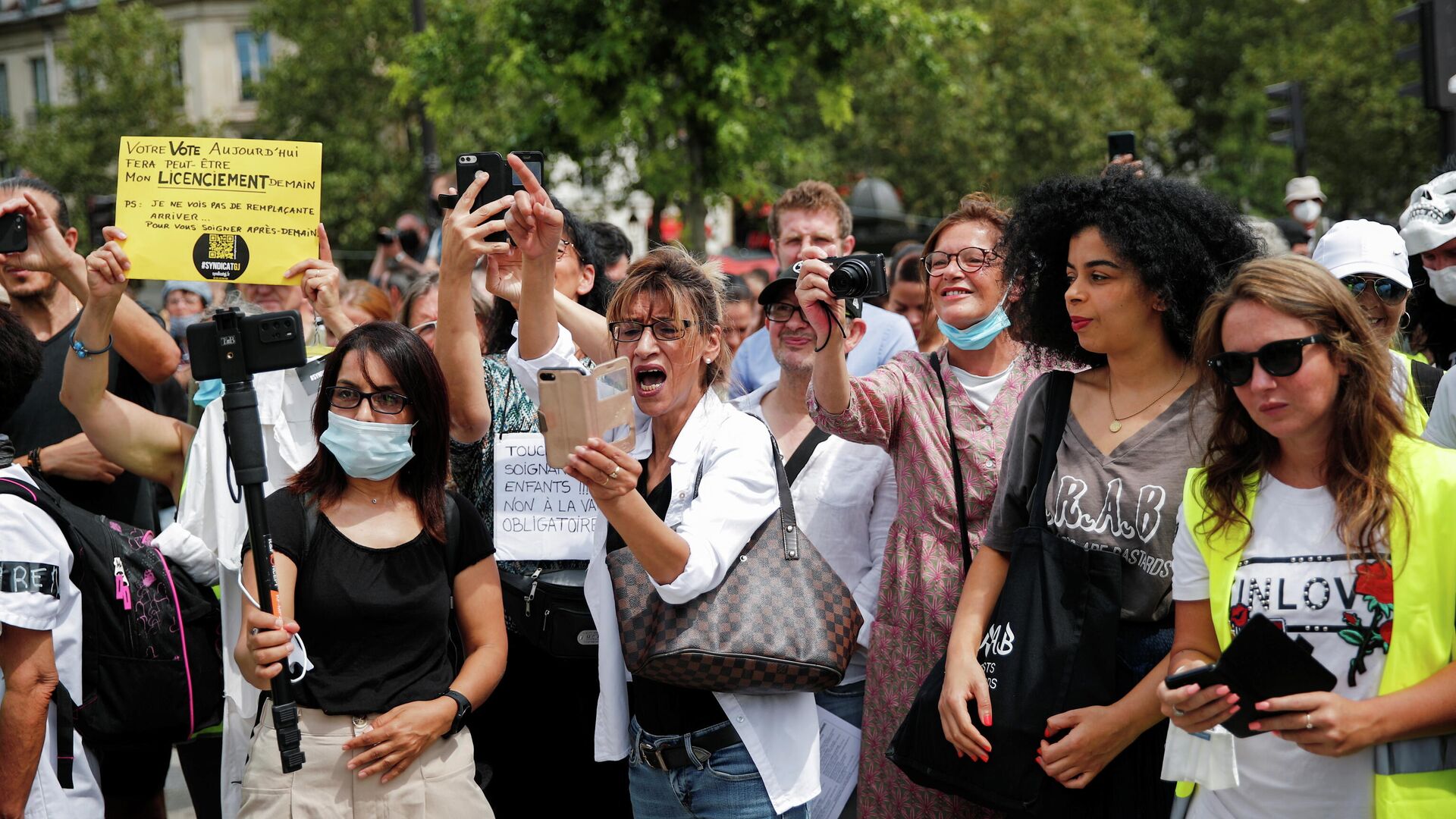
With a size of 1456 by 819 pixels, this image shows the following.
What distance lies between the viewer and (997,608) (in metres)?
3.17

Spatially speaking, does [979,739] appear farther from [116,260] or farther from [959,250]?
[116,260]

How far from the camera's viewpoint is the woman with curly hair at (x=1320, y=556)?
8.19ft

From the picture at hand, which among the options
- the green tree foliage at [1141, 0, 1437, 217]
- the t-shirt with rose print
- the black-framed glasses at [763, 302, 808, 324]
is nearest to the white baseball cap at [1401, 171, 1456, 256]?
the t-shirt with rose print

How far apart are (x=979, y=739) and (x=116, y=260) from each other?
2.82 metres

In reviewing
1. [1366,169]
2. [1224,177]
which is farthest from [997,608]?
[1224,177]

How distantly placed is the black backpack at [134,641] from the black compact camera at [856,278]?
216cm

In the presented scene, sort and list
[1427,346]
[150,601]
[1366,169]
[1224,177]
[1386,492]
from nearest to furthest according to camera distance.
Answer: [1386,492]
[150,601]
[1427,346]
[1366,169]
[1224,177]

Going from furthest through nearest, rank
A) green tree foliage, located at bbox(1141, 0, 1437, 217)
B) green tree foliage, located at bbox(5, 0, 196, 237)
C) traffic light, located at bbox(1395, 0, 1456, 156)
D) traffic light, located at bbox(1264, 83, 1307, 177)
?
green tree foliage, located at bbox(5, 0, 196, 237)
green tree foliage, located at bbox(1141, 0, 1437, 217)
traffic light, located at bbox(1264, 83, 1307, 177)
traffic light, located at bbox(1395, 0, 1456, 156)

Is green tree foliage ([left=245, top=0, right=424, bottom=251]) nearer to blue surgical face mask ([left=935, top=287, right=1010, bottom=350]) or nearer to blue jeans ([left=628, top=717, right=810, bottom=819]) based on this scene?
blue surgical face mask ([left=935, top=287, right=1010, bottom=350])

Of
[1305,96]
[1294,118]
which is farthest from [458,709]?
[1305,96]

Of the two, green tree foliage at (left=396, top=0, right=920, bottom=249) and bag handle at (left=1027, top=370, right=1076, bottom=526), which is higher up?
green tree foliage at (left=396, top=0, right=920, bottom=249)

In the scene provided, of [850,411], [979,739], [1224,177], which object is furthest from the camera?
[1224,177]

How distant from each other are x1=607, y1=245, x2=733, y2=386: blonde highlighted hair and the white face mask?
1987 millimetres

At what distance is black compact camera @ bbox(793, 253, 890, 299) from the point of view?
336 cm
